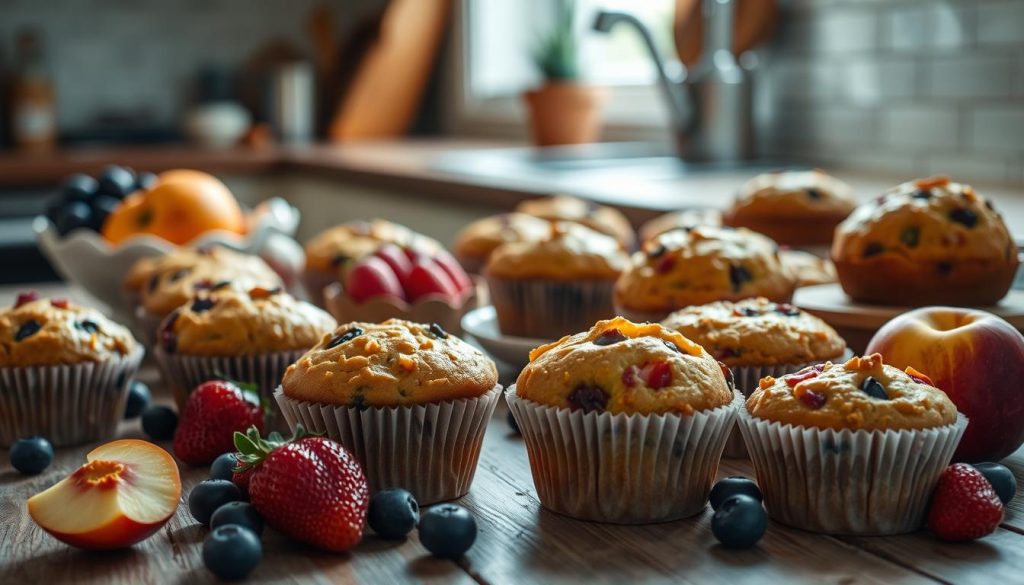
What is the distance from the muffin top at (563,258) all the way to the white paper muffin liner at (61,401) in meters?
0.59

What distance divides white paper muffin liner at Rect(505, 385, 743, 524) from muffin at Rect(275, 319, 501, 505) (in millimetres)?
96

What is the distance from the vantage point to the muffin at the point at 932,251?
54.4 inches

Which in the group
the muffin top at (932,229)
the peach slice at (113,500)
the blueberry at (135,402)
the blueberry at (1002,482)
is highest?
the muffin top at (932,229)

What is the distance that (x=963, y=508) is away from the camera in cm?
95

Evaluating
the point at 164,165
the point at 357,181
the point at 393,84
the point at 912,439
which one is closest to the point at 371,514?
the point at 912,439

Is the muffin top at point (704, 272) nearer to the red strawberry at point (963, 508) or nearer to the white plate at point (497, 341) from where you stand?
the white plate at point (497, 341)

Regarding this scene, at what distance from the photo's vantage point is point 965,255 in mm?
1377

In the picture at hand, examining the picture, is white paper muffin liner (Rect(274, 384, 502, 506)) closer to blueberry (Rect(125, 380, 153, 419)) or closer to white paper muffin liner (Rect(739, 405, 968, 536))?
white paper muffin liner (Rect(739, 405, 968, 536))

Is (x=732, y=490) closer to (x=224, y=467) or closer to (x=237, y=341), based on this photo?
(x=224, y=467)

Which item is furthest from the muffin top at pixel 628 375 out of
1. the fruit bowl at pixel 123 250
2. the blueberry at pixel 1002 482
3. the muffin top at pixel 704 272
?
the fruit bowl at pixel 123 250

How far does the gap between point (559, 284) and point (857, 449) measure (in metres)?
0.76

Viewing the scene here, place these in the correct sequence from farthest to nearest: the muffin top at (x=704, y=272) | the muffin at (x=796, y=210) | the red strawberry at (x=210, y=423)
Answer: the muffin at (x=796, y=210) < the muffin top at (x=704, y=272) < the red strawberry at (x=210, y=423)

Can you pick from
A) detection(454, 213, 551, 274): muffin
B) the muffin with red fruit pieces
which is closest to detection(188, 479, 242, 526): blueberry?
the muffin with red fruit pieces

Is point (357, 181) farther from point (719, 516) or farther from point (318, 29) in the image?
point (719, 516)
